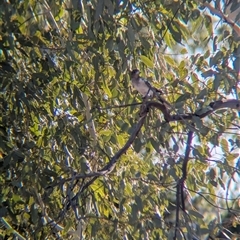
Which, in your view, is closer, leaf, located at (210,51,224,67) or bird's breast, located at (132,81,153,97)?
leaf, located at (210,51,224,67)

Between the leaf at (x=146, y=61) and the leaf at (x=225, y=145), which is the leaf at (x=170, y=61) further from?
the leaf at (x=225, y=145)

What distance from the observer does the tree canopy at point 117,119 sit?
2.73m

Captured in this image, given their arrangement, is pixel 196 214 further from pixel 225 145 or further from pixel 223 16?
pixel 223 16

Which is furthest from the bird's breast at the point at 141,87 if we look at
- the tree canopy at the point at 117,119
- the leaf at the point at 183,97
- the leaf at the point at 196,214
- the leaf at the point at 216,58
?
the leaf at the point at 196,214

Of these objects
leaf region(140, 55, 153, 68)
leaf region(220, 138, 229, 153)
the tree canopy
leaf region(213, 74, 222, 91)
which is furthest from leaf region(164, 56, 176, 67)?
leaf region(213, 74, 222, 91)

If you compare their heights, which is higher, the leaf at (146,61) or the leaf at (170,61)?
the leaf at (170,61)

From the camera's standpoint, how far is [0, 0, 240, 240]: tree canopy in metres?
2.73

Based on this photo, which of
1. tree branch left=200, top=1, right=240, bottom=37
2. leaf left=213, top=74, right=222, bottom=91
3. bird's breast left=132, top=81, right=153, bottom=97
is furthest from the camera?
bird's breast left=132, top=81, right=153, bottom=97

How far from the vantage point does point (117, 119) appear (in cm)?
324

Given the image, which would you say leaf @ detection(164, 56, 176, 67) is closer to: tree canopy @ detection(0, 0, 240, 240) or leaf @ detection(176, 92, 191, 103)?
tree canopy @ detection(0, 0, 240, 240)

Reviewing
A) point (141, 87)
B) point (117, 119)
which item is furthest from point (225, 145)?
point (117, 119)

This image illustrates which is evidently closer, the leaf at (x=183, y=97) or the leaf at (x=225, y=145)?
the leaf at (x=183, y=97)

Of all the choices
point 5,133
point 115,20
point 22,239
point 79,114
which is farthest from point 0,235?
point 115,20

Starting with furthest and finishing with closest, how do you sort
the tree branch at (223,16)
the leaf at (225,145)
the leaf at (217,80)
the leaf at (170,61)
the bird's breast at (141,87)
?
the leaf at (170,61) < the bird's breast at (141,87) < the leaf at (225,145) < the tree branch at (223,16) < the leaf at (217,80)
